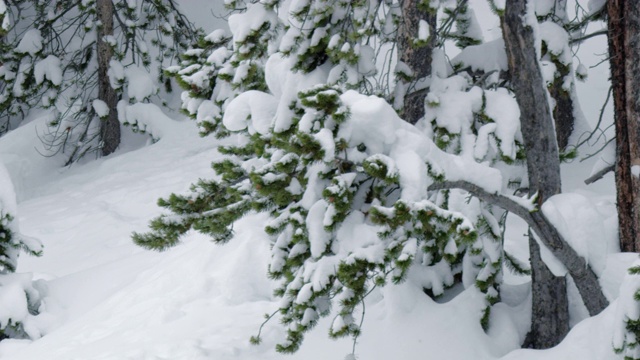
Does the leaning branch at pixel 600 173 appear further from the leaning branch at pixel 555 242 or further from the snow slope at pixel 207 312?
the leaning branch at pixel 555 242

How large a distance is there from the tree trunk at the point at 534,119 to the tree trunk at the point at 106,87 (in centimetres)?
968

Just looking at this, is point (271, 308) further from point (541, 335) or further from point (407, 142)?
point (407, 142)

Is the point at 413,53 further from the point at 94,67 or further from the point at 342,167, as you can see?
the point at 94,67

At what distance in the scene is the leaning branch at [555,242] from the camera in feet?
12.5

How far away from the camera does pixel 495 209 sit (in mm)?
5129

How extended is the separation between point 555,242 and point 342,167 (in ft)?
5.03

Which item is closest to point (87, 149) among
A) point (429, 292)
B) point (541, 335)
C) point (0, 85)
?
point (0, 85)

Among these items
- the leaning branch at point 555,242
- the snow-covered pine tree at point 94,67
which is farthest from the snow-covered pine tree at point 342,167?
the snow-covered pine tree at point 94,67

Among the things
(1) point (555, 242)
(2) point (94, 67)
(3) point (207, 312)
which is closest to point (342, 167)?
(1) point (555, 242)

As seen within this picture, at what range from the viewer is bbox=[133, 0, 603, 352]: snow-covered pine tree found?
3307mm

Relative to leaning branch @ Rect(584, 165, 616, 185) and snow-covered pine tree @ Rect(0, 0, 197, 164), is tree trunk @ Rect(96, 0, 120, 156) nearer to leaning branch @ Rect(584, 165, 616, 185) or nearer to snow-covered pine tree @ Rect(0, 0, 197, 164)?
snow-covered pine tree @ Rect(0, 0, 197, 164)

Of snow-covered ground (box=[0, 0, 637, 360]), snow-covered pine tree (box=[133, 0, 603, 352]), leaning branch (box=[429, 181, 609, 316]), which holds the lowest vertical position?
snow-covered ground (box=[0, 0, 637, 360])

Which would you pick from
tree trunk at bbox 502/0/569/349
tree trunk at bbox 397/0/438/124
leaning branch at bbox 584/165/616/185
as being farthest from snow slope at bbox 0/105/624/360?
tree trunk at bbox 397/0/438/124

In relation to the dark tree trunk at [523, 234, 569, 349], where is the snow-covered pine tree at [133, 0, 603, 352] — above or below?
above
